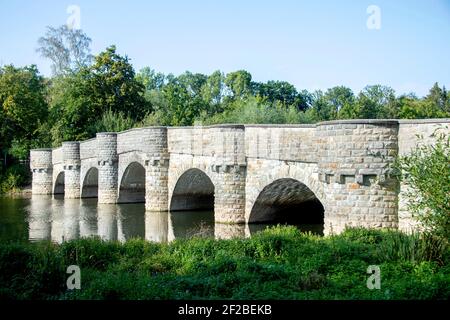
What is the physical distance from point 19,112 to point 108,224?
2513cm

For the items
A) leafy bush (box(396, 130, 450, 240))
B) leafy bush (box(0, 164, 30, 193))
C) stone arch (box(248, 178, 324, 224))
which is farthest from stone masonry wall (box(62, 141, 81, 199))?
leafy bush (box(396, 130, 450, 240))

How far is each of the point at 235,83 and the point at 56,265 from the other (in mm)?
61550

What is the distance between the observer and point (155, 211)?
23.8 meters

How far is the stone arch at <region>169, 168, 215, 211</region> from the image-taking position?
76.7 feet

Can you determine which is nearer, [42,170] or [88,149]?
[88,149]

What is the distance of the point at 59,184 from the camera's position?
38.1 metres

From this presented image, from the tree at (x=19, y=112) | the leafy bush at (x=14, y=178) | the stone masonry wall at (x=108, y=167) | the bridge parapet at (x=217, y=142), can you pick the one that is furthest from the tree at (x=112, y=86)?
the bridge parapet at (x=217, y=142)

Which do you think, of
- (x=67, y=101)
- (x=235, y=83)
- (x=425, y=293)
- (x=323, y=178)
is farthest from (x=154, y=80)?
(x=425, y=293)

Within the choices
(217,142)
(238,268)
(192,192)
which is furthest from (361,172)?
(192,192)

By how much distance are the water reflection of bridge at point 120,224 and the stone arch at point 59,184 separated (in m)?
9.36

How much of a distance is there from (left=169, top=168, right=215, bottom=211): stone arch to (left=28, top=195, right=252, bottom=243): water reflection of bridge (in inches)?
27.1

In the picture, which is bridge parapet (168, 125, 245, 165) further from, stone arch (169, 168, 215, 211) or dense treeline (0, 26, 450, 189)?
dense treeline (0, 26, 450, 189)

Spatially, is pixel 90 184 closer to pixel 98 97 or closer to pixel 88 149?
pixel 88 149
